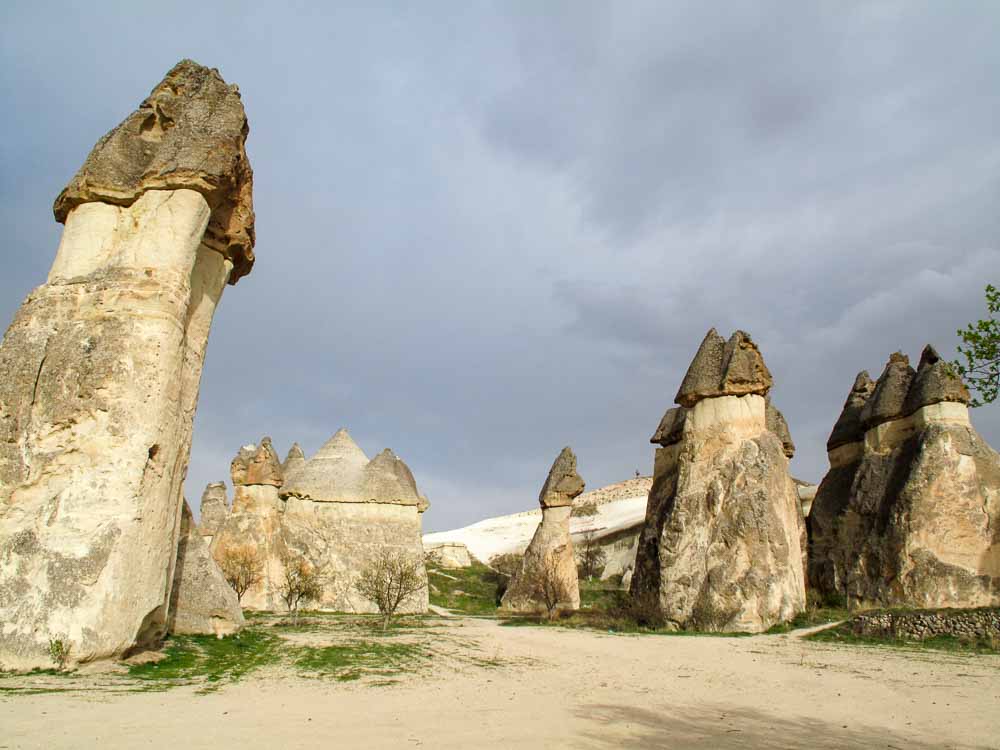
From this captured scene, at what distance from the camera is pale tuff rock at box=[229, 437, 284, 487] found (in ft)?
76.5

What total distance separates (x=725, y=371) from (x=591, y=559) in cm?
2688

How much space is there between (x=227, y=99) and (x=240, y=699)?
7.68 m

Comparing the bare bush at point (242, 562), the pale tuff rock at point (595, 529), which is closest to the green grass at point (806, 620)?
the bare bush at point (242, 562)

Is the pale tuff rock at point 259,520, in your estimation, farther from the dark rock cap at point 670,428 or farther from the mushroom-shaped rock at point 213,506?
the dark rock cap at point 670,428

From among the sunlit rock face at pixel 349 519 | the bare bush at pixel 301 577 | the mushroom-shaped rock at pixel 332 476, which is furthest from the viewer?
the mushroom-shaped rock at pixel 332 476

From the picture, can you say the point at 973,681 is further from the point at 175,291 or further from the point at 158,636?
the point at 175,291

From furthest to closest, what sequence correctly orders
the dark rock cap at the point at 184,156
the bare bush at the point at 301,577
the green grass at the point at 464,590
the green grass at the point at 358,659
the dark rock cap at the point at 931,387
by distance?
1. the green grass at the point at 464,590
2. the bare bush at the point at 301,577
3. the dark rock cap at the point at 931,387
4. the dark rock cap at the point at 184,156
5. the green grass at the point at 358,659

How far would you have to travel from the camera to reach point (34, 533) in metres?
6.99

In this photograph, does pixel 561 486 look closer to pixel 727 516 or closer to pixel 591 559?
pixel 727 516

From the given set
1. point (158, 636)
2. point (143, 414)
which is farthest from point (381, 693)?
point (143, 414)

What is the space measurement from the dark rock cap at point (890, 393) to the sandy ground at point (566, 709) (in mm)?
11603

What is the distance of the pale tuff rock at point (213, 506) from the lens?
3016cm

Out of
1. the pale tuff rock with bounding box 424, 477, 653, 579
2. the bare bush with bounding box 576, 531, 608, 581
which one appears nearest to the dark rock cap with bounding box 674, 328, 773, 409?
the pale tuff rock with bounding box 424, 477, 653, 579

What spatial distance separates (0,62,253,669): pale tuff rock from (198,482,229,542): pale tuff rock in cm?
2273
